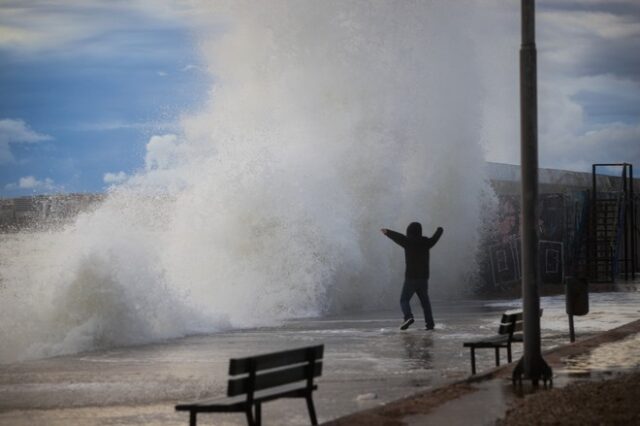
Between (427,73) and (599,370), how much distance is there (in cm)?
2613

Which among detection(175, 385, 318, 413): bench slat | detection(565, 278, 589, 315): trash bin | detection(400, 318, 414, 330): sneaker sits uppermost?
detection(565, 278, 589, 315): trash bin

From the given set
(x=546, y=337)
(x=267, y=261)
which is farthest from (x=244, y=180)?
(x=546, y=337)

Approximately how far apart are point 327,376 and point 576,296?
15.6 ft

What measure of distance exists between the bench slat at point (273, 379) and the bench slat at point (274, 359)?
0.07 metres

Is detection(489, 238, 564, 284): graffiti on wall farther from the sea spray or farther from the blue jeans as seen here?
the blue jeans

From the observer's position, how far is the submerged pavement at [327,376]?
1183 centimetres

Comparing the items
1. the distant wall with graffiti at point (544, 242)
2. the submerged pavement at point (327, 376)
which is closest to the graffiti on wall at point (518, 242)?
the distant wall with graffiti at point (544, 242)

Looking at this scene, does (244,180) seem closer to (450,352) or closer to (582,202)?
(582,202)

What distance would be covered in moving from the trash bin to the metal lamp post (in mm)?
4847

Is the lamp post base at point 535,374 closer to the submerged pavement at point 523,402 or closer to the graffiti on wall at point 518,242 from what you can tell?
the submerged pavement at point 523,402

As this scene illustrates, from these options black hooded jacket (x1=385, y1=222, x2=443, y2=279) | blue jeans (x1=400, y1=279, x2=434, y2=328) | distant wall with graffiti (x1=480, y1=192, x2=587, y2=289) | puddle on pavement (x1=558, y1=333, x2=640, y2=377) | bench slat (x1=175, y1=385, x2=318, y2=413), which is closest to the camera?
bench slat (x1=175, y1=385, x2=318, y2=413)

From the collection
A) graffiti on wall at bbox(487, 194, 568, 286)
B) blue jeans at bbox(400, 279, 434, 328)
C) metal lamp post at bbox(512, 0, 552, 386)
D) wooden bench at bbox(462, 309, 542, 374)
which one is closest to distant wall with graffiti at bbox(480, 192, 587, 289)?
graffiti on wall at bbox(487, 194, 568, 286)

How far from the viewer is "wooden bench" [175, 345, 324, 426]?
9617 millimetres

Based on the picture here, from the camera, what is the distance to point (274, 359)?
10195mm
